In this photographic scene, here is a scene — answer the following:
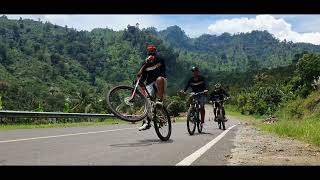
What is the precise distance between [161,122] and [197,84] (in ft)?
14.7

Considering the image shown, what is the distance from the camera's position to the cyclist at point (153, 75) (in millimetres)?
9944

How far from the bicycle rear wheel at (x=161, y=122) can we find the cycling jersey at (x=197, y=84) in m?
3.95

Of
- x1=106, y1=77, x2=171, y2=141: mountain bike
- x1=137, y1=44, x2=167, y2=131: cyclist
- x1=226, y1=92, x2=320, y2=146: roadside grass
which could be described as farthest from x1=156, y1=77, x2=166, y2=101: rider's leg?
x1=226, y1=92, x2=320, y2=146: roadside grass

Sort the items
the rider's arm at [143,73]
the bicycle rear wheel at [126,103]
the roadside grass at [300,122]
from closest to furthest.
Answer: the bicycle rear wheel at [126,103]
the rider's arm at [143,73]
the roadside grass at [300,122]

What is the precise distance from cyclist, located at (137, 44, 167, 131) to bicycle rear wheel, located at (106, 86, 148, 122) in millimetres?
240

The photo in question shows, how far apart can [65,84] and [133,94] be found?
15437 centimetres

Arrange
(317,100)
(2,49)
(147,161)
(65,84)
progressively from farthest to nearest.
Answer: (2,49) → (65,84) → (317,100) → (147,161)

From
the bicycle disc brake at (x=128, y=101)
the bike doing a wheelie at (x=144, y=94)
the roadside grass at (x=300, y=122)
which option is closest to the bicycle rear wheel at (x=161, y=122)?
the bike doing a wheelie at (x=144, y=94)

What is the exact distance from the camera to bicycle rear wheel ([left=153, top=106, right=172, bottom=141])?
10.6 metres

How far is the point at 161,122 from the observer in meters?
10.8

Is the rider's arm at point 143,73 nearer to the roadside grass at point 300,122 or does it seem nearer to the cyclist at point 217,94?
the roadside grass at point 300,122
